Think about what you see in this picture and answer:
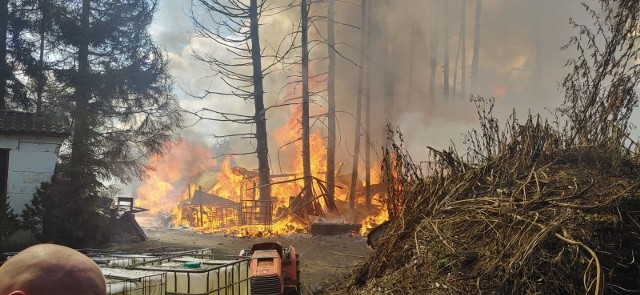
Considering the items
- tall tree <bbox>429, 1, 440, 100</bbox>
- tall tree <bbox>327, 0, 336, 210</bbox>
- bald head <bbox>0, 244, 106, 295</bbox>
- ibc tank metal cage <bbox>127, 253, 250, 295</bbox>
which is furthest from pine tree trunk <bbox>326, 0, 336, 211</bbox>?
bald head <bbox>0, 244, 106, 295</bbox>

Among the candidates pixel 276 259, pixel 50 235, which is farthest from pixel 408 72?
pixel 276 259

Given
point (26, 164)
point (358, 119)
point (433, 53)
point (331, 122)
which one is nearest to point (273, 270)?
point (26, 164)

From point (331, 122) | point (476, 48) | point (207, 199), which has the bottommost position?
point (207, 199)

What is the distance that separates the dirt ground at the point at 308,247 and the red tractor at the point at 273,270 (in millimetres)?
1531

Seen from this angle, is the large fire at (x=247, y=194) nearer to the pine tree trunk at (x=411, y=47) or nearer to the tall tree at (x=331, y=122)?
the tall tree at (x=331, y=122)

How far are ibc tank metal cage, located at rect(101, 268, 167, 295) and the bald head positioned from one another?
2.80m

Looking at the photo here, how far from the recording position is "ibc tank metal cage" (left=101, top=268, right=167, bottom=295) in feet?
12.9

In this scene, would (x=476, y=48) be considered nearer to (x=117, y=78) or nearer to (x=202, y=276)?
(x=117, y=78)

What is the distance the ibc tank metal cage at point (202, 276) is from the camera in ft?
14.4

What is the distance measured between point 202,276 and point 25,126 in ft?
41.3

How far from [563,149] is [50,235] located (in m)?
13.7

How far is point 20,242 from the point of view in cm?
1350

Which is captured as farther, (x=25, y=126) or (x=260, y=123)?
(x=260, y=123)

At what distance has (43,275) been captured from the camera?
124cm
